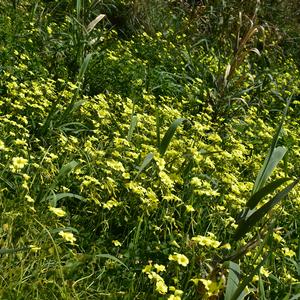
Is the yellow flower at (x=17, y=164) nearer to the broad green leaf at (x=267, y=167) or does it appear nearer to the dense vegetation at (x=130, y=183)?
the dense vegetation at (x=130, y=183)

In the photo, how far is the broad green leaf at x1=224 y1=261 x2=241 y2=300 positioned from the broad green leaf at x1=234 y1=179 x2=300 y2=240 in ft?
0.71

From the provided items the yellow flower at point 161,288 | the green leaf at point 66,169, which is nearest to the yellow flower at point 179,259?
the yellow flower at point 161,288

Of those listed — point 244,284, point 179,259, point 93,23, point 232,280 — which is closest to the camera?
point 244,284

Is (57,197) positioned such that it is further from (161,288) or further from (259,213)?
(259,213)

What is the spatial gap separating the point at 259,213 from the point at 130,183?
A: 68 centimetres

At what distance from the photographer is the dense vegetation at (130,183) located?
2318 mm

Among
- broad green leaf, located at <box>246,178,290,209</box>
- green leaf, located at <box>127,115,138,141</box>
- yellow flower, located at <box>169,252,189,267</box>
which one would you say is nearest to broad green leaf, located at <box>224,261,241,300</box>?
yellow flower, located at <box>169,252,189,267</box>

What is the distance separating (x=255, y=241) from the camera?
2.33 metres

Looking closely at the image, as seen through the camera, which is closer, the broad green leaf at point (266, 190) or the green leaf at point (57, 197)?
the broad green leaf at point (266, 190)

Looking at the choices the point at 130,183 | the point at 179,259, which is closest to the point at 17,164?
the point at 130,183

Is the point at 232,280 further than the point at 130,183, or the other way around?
the point at 130,183

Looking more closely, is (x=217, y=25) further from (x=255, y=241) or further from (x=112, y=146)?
(x=255, y=241)

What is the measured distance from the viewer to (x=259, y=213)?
2279mm

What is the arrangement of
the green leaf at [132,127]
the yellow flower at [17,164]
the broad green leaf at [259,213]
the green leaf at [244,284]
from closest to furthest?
the green leaf at [244,284], the broad green leaf at [259,213], the yellow flower at [17,164], the green leaf at [132,127]
